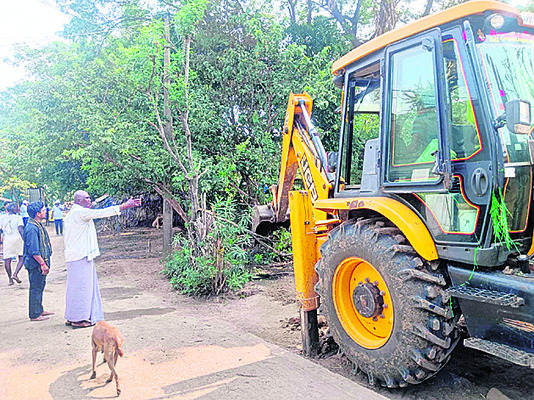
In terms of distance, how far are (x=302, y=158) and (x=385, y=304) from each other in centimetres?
254

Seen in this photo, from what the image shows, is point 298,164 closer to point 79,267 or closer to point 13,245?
point 79,267

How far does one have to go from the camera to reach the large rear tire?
296cm

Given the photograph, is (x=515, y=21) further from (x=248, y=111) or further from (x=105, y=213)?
(x=248, y=111)

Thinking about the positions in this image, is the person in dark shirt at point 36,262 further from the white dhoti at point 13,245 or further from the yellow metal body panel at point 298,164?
the white dhoti at point 13,245

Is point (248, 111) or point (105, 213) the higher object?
point (248, 111)

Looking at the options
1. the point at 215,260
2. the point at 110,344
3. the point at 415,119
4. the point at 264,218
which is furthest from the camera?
the point at 264,218

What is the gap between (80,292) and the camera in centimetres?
528

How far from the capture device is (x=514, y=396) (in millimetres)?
3111

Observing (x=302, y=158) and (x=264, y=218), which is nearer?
(x=302, y=158)

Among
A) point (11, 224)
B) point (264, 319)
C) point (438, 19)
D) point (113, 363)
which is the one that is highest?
point (438, 19)

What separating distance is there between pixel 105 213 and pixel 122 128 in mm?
3562

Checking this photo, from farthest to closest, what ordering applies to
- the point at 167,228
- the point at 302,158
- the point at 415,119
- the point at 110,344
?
the point at 167,228 → the point at 302,158 → the point at 110,344 → the point at 415,119

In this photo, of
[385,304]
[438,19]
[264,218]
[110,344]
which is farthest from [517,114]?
[264,218]

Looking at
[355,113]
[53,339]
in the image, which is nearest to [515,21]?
[355,113]
